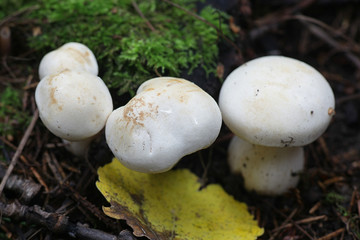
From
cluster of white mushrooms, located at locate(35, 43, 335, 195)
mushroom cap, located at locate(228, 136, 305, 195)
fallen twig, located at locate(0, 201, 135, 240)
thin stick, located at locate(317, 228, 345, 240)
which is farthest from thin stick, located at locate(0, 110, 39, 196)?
thin stick, located at locate(317, 228, 345, 240)

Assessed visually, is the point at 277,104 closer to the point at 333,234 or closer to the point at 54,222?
the point at 333,234

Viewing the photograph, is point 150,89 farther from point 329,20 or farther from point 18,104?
point 329,20

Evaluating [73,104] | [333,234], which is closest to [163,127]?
[73,104]

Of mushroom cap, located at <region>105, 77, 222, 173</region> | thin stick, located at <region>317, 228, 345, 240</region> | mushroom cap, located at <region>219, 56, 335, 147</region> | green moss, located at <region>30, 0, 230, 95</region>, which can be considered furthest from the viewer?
green moss, located at <region>30, 0, 230, 95</region>

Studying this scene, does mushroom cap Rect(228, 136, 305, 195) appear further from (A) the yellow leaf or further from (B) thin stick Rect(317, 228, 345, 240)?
(B) thin stick Rect(317, 228, 345, 240)

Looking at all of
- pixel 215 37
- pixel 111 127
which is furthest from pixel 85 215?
pixel 215 37

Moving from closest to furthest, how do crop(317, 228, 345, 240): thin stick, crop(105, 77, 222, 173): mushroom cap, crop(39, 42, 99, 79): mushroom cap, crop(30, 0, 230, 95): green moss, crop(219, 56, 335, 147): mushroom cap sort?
1. crop(105, 77, 222, 173): mushroom cap
2. crop(219, 56, 335, 147): mushroom cap
3. crop(39, 42, 99, 79): mushroom cap
4. crop(317, 228, 345, 240): thin stick
5. crop(30, 0, 230, 95): green moss
